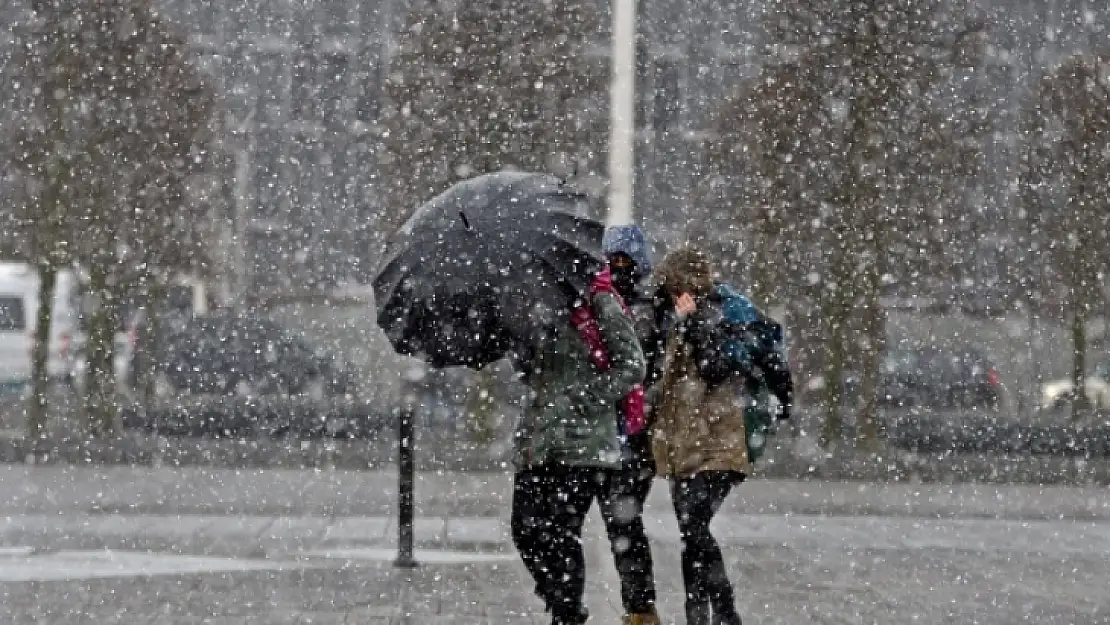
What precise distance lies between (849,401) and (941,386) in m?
4.61

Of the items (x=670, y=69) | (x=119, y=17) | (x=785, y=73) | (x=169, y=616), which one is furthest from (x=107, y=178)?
(x=670, y=69)

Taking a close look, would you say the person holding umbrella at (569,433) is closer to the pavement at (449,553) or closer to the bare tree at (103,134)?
the pavement at (449,553)

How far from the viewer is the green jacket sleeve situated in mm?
6957

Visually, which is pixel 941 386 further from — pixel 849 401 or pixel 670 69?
pixel 670 69

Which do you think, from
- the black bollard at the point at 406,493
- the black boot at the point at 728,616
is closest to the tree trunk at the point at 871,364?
the black bollard at the point at 406,493

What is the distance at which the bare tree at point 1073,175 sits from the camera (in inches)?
1014

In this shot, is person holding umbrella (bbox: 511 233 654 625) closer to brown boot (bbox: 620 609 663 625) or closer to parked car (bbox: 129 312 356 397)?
brown boot (bbox: 620 609 663 625)

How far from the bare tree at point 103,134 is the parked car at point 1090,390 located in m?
18.3

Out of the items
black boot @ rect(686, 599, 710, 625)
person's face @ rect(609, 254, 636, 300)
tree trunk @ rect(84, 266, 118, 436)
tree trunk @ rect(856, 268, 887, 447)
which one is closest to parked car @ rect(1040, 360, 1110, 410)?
tree trunk @ rect(856, 268, 887, 447)

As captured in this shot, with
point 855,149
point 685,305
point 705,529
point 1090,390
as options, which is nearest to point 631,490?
point 705,529

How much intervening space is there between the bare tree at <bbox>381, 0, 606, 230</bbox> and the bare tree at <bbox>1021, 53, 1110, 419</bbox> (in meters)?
6.81

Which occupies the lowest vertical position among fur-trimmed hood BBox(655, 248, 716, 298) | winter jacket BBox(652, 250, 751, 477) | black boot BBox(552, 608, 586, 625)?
black boot BBox(552, 608, 586, 625)

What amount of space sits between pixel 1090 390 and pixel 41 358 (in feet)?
70.5

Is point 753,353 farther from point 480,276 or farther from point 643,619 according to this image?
point 480,276
